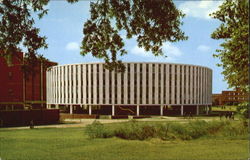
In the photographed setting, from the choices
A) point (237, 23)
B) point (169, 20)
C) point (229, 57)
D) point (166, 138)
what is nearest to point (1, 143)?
point (166, 138)

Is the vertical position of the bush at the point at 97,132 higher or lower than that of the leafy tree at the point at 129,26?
lower

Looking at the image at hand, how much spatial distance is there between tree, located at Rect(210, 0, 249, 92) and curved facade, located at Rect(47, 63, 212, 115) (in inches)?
1742

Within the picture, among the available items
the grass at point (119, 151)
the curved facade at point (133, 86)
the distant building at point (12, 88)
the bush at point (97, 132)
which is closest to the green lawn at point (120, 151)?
the grass at point (119, 151)

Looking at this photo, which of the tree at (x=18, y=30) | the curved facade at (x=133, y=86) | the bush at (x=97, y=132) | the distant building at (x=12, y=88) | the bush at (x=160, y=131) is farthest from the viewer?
the distant building at (x=12, y=88)

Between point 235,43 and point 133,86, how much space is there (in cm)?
4730

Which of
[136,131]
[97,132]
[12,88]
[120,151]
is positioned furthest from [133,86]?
[120,151]

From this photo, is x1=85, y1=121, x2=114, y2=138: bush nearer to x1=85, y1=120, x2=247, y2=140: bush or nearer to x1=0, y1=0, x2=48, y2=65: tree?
x1=85, y1=120, x2=247, y2=140: bush

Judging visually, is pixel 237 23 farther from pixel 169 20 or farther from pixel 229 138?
pixel 229 138

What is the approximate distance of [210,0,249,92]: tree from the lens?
13.3 meters

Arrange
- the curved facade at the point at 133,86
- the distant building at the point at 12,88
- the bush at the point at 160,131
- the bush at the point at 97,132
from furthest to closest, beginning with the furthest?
the distant building at the point at 12,88, the curved facade at the point at 133,86, the bush at the point at 97,132, the bush at the point at 160,131

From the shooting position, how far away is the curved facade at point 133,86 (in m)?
60.8

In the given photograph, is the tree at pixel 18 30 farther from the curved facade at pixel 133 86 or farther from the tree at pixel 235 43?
the curved facade at pixel 133 86

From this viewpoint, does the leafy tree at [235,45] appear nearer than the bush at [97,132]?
Yes

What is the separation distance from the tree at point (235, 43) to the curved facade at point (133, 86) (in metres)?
44.2
